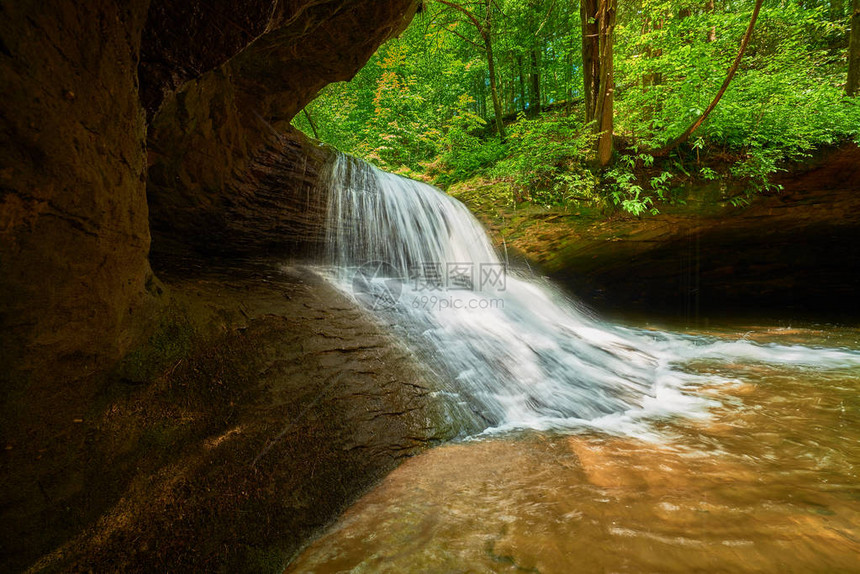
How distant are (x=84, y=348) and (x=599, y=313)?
8.73 m

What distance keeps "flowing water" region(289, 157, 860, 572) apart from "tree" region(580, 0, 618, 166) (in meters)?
3.92

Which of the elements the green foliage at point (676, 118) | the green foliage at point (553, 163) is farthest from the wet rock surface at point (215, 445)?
the green foliage at point (676, 118)

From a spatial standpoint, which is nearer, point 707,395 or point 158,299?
point 158,299

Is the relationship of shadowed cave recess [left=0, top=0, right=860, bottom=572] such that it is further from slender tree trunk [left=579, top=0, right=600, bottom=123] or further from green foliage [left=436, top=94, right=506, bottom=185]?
green foliage [left=436, top=94, right=506, bottom=185]

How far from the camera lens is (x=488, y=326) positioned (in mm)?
4520

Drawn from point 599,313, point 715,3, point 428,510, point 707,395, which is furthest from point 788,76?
point 428,510

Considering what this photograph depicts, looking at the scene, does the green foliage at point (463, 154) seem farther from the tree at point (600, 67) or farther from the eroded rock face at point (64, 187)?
the eroded rock face at point (64, 187)

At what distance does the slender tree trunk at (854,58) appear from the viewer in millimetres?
5609

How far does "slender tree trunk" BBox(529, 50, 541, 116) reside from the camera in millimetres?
12578

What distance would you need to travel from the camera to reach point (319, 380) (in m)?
2.47

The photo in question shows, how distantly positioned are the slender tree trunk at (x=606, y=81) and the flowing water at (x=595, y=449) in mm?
3725

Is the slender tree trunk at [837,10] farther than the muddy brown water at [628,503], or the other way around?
the slender tree trunk at [837,10]

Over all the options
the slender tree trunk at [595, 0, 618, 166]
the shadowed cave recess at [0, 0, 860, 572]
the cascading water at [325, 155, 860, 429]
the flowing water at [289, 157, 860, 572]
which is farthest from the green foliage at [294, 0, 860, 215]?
the shadowed cave recess at [0, 0, 860, 572]

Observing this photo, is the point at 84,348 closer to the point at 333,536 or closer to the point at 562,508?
the point at 333,536
